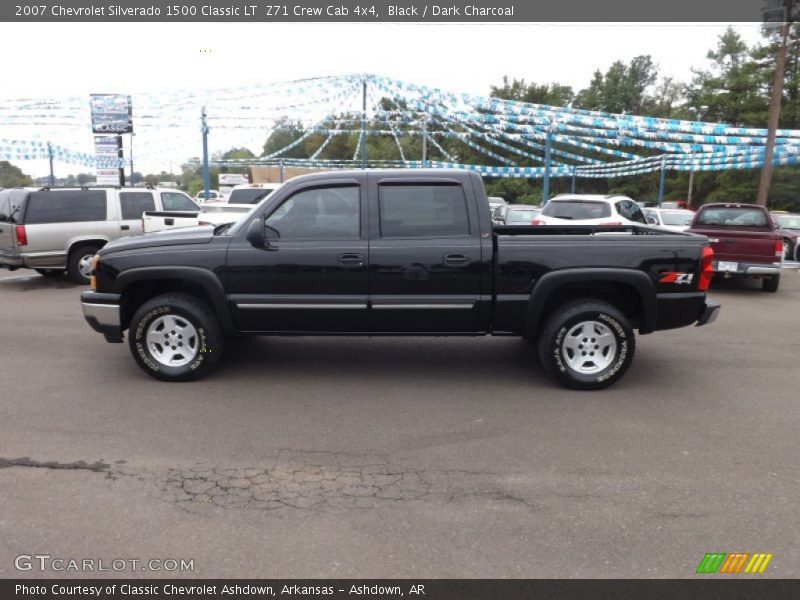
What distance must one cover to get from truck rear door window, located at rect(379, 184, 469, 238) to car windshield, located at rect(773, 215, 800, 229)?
1565 cm

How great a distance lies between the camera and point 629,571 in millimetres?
2805

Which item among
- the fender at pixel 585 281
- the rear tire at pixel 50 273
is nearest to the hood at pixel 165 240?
the fender at pixel 585 281

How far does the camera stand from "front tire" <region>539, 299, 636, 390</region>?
523cm

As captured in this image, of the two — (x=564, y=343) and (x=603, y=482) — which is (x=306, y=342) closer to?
(x=564, y=343)

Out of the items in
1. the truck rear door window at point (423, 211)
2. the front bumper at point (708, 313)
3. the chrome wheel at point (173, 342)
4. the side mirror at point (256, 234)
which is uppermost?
the truck rear door window at point (423, 211)

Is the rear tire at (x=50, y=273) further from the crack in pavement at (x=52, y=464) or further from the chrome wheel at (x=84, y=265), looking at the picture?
the crack in pavement at (x=52, y=464)

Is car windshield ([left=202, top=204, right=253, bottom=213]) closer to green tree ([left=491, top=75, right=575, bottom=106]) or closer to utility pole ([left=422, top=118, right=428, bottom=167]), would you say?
utility pole ([left=422, top=118, right=428, bottom=167])

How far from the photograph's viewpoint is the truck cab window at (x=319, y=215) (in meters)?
5.27

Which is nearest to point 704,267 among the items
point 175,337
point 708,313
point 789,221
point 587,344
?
point 708,313

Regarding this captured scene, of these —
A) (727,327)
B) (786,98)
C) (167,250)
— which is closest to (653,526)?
(167,250)

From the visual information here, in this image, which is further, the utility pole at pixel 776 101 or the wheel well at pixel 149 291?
the utility pole at pixel 776 101

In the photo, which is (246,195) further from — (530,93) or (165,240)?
(530,93)

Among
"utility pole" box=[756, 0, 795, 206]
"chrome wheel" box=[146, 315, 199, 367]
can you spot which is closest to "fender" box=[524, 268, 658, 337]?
"chrome wheel" box=[146, 315, 199, 367]
